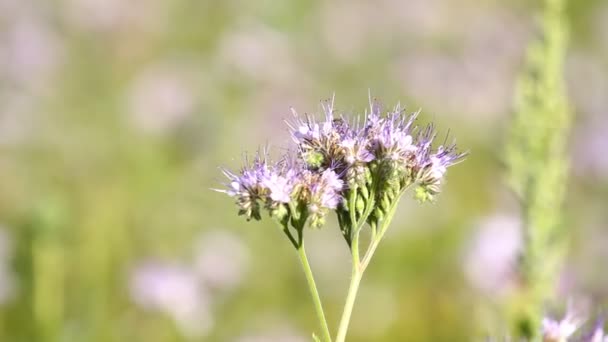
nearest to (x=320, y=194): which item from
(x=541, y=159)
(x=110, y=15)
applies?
(x=541, y=159)

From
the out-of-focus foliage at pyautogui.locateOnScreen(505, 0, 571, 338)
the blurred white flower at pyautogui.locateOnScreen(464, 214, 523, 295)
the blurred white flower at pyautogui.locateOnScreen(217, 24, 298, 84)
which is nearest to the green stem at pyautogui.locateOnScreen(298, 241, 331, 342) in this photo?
the out-of-focus foliage at pyautogui.locateOnScreen(505, 0, 571, 338)

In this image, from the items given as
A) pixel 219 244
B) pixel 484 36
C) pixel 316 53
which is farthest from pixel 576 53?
pixel 219 244

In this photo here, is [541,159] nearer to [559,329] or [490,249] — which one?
[559,329]

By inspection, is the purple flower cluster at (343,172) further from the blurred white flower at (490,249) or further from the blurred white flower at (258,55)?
the blurred white flower at (258,55)

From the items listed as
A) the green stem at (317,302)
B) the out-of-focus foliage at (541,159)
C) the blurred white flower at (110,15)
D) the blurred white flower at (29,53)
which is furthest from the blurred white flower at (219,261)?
the blurred white flower at (110,15)

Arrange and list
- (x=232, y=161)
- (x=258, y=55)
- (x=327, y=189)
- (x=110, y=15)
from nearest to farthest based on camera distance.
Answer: (x=327, y=189) < (x=232, y=161) < (x=258, y=55) < (x=110, y=15)

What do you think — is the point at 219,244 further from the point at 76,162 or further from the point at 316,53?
the point at 316,53
